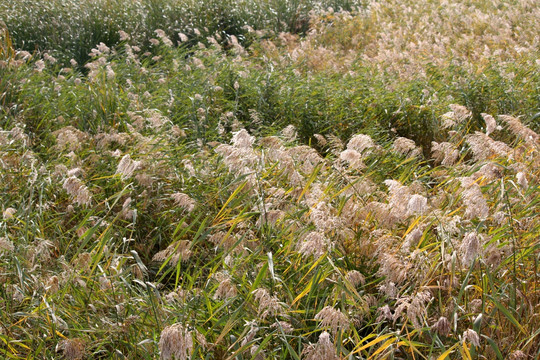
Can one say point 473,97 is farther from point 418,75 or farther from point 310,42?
point 310,42

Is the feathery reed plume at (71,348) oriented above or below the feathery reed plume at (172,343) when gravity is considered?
below

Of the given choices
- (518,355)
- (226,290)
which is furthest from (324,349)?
(518,355)

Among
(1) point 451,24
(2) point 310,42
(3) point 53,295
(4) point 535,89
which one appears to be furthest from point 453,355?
(1) point 451,24

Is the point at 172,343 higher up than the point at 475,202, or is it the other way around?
the point at 475,202

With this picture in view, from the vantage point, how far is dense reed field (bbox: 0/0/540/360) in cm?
225

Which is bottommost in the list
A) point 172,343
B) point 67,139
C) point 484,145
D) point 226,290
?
point 67,139

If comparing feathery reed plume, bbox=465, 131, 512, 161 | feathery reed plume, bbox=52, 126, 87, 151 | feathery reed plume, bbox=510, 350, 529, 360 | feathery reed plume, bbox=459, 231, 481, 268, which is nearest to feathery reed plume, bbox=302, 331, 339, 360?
feathery reed plume, bbox=459, 231, 481, 268

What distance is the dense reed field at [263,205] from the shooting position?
88.6 inches

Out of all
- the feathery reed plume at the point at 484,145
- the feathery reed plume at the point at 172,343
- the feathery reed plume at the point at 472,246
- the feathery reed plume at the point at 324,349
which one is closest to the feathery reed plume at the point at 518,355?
the feathery reed plume at the point at 472,246

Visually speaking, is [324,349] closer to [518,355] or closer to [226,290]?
[226,290]

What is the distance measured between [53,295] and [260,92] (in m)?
3.17

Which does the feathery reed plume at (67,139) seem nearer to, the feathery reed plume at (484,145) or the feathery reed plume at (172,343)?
the feathery reed plume at (172,343)

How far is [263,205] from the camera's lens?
2.51 meters

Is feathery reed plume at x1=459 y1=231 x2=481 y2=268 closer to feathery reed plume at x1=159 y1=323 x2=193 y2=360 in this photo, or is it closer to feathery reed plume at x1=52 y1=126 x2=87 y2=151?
feathery reed plume at x1=159 y1=323 x2=193 y2=360
